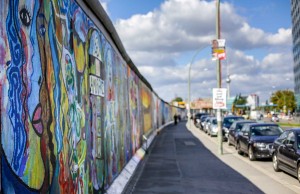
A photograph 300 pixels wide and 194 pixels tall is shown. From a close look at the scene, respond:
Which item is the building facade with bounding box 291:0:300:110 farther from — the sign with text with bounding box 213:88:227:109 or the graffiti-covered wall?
the graffiti-covered wall

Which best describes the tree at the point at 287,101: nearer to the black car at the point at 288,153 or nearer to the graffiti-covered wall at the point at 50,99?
the black car at the point at 288,153

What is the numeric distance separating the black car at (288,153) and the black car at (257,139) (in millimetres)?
2737

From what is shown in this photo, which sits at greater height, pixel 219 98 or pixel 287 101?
pixel 287 101

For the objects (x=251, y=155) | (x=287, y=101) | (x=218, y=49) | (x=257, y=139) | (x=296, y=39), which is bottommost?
(x=251, y=155)

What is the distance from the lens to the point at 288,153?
12.6 metres

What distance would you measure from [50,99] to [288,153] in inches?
372

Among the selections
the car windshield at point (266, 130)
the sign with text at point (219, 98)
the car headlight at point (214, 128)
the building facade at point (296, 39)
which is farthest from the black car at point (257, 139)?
the building facade at point (296, 39)

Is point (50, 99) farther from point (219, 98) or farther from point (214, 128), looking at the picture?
point (214, 128)

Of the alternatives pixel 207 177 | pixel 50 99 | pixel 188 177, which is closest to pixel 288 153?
pixel 207 177

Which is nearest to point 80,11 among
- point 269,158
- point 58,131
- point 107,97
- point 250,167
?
point 58,131

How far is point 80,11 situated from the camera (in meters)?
6.92

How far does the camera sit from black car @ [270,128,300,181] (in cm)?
1203

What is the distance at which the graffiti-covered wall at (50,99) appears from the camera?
3707 mm

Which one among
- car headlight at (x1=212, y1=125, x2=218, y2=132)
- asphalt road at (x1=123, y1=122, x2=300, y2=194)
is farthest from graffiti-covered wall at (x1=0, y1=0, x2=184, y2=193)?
car headlight at (x1=212, y1=125, x2=218, y2=132)
